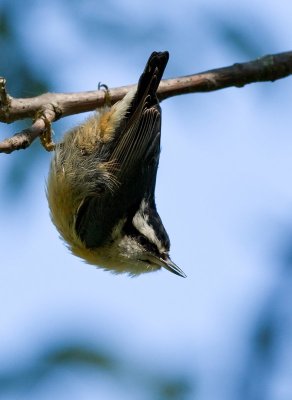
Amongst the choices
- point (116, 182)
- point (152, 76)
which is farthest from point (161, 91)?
point (116, 182)

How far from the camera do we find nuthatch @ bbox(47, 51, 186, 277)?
3.86 meters

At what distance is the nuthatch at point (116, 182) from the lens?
386 centimetres

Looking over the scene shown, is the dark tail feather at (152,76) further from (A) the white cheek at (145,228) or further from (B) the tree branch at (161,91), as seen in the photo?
(A) the white cheek at (145,228)

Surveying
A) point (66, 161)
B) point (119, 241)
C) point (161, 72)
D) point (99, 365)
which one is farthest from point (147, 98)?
point (99, 365)

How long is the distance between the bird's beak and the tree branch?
2.67 ft

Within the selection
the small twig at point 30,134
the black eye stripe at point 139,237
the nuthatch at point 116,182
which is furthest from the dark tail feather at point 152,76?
the black eye stripe at point 139,237

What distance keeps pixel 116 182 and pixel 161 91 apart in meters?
0.50

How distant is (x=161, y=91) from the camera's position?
3.72m

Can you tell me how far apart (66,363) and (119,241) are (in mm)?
1276

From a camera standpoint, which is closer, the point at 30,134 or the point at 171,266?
the point at 30,134

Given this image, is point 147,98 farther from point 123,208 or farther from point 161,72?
point 123,208

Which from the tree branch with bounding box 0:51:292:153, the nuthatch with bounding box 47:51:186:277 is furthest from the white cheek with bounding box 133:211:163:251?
the tree branch with bounding box 0:51:292:153

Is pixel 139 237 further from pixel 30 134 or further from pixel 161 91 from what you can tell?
pixel 30 134

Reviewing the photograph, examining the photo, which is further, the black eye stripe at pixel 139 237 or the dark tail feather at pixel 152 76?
the black eye stripe at pixel 139 237
